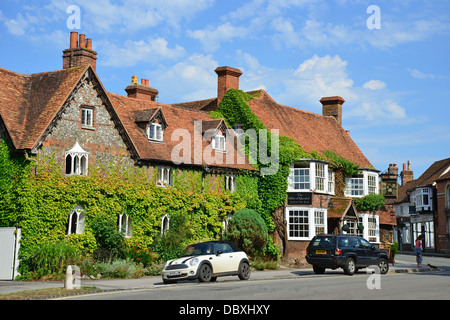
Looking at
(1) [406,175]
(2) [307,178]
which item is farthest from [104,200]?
(1) [406,175]

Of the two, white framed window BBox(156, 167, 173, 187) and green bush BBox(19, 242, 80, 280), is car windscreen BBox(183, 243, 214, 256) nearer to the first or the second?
green bush BBox(19, 242, 80, 280)

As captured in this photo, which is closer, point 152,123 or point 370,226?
point 152,123

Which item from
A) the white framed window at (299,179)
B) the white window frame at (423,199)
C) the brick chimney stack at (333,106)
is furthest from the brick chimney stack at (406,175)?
the white framed window at (299,179)

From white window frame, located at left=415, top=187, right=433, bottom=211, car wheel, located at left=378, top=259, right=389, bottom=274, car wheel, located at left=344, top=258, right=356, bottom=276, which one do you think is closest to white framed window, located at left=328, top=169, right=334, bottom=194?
car wheel, located at left=378, top=259, right=389, bottom=274

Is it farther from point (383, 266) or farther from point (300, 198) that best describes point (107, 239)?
point (300, 198)

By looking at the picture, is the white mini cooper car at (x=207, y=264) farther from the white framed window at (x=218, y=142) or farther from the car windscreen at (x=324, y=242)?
the white framed window at (x=218, y=142)

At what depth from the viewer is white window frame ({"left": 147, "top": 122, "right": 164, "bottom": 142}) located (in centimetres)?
3216

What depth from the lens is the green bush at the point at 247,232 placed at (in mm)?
32938

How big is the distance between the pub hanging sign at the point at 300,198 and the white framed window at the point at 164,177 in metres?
9.03

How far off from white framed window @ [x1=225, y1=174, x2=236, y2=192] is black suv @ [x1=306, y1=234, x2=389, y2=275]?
9.35 metres

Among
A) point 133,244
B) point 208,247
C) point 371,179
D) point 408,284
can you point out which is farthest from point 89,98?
point 371,179

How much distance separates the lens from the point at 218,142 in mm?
35438

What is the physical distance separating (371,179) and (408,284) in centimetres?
2315

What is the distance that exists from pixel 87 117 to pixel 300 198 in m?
15.0
